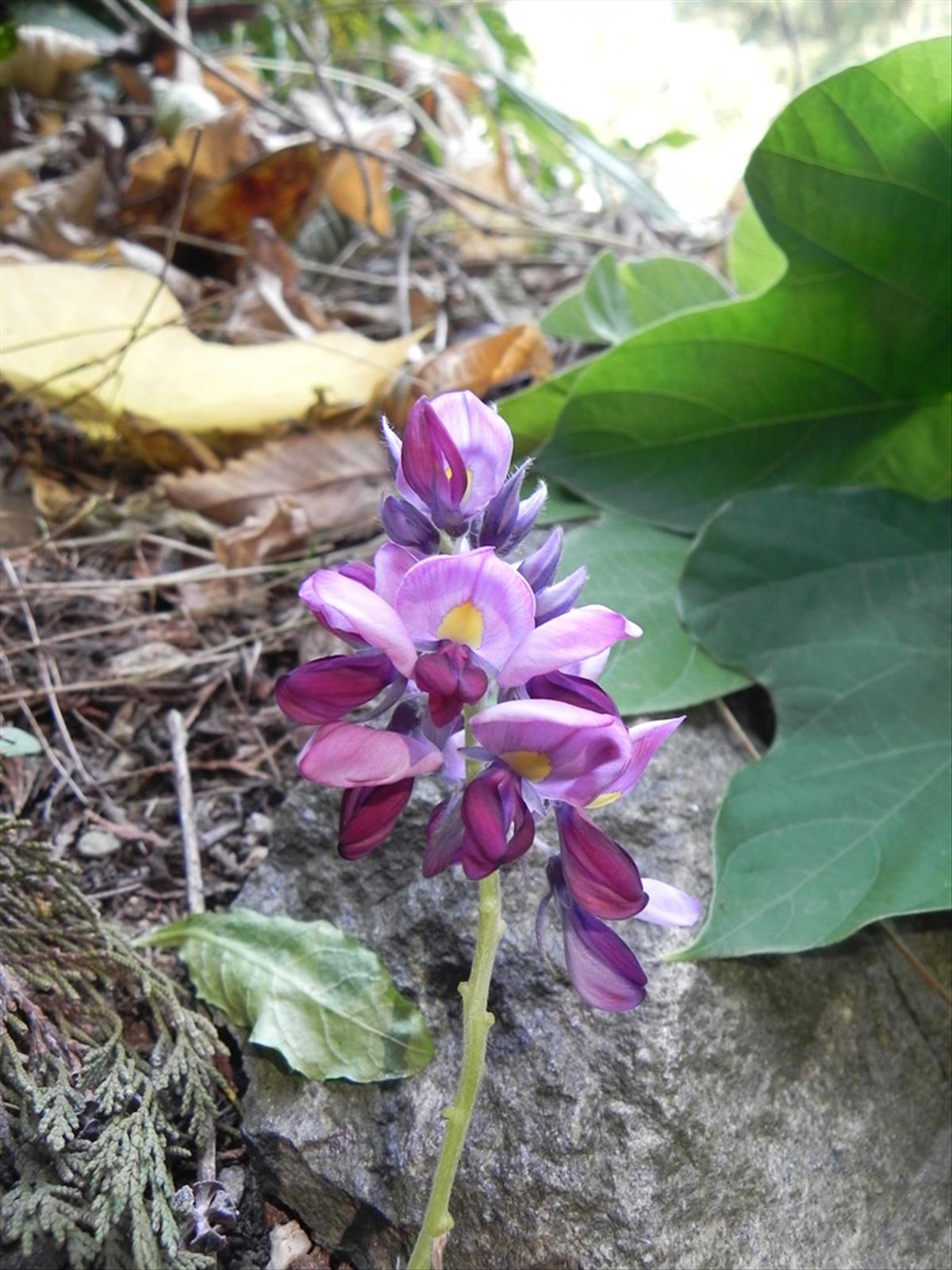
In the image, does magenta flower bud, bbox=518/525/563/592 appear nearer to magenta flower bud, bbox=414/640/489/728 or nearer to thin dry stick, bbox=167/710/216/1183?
magenta flower bud, bbox=414/640/489/728

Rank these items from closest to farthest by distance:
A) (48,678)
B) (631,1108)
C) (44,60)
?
(631,1108), (48,678), (44,60)

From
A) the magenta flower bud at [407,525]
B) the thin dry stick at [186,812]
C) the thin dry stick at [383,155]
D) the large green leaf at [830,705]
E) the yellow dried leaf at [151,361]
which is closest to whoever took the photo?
the magenta flower bud at [407,525]

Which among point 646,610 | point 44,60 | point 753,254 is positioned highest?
point 753,254

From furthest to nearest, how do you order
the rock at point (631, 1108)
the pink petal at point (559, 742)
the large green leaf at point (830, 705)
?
the large green leaf at point (830, 705), the rock at point (631, 1108), the pink petal at point (559, 742)

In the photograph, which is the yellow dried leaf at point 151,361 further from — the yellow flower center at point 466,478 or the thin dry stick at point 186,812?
the yellow flower center at point 466,478

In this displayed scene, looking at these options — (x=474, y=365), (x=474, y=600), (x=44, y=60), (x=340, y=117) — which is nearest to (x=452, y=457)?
(x=474, y=600)

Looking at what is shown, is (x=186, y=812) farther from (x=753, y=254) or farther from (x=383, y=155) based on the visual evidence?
(x=383, y=155)

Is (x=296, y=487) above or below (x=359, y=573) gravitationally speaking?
below

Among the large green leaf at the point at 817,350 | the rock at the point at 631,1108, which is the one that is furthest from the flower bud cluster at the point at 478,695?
the large green leaf at the point at 817,350
